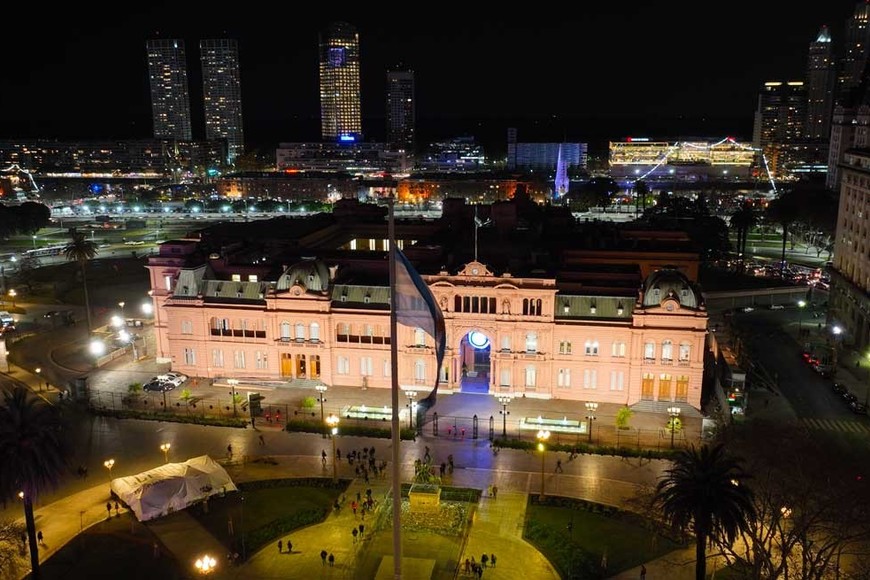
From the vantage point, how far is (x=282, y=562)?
171ft

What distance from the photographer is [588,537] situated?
55125 millimetres

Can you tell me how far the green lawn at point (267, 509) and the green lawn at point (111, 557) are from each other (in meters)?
4.27

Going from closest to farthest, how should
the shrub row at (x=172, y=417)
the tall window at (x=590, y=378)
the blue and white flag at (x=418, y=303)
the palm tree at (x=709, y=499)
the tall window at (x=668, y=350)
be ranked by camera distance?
the blue and white flag at (x=418, y=303) < the palm tree at (x=709, y=499) < the shrub row at (x=172, y=417) < the tall window at (x=668, y=350) < the tall window at (x=590, y=378)

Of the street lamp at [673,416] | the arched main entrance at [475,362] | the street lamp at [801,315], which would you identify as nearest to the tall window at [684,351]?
the street lamp at [673,416]

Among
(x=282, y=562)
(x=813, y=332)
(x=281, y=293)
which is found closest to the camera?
(x=282, y=562)

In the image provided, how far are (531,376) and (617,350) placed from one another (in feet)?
31.2

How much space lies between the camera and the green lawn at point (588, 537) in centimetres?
5169

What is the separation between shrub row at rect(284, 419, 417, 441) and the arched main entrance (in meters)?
12.9

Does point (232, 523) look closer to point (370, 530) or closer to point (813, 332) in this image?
point (370, 530)

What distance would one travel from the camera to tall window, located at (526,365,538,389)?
82.6 meters

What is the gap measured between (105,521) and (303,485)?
1506 cm

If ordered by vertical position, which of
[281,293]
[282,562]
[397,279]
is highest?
[397,279]

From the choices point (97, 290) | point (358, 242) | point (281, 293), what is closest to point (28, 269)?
point (97, 290)

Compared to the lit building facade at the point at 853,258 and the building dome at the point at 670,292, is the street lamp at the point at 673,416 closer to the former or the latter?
the building dome at the point at 670,292
